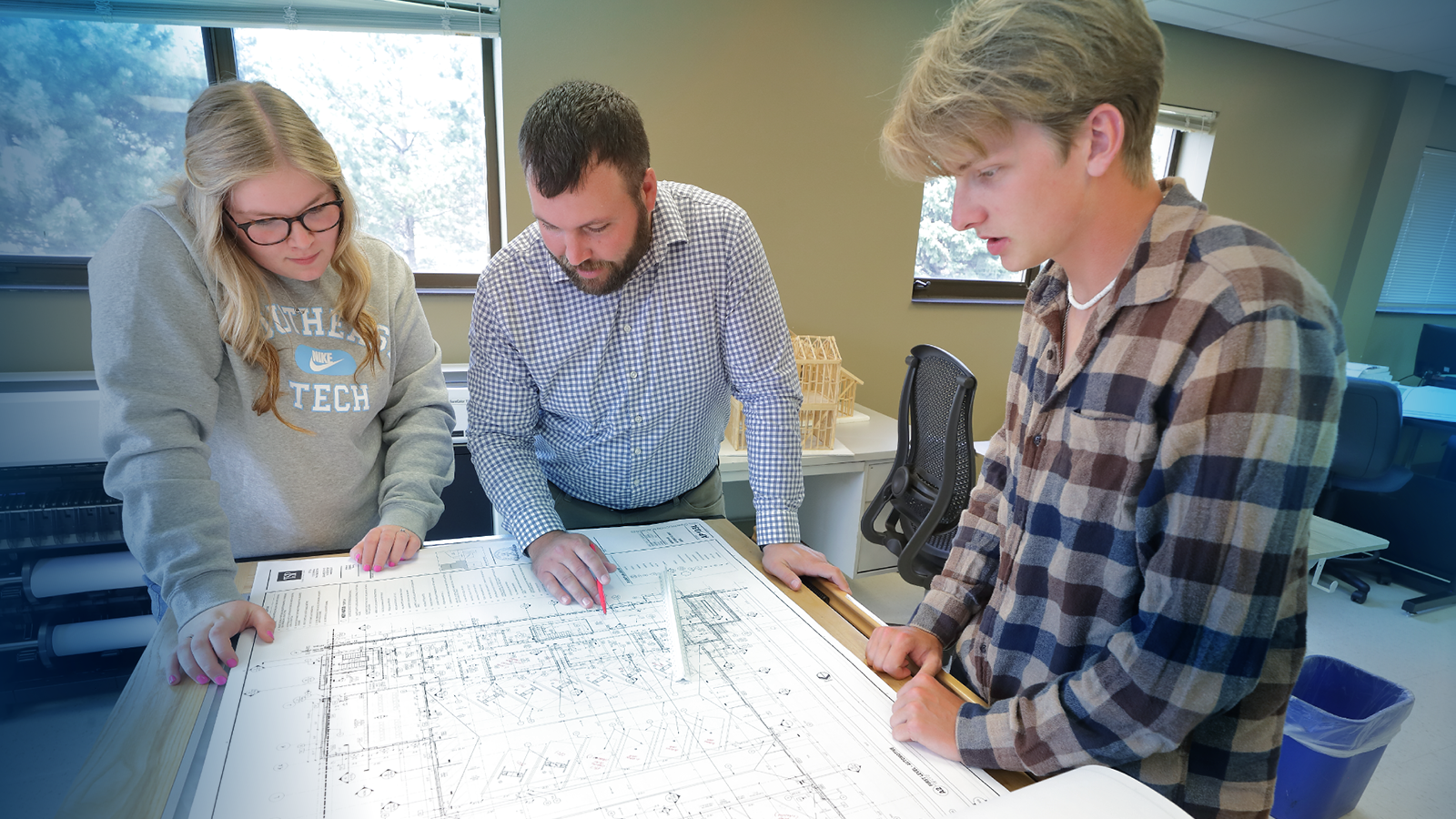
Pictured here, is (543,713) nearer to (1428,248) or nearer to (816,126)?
(816,126)

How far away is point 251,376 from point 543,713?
0.73m

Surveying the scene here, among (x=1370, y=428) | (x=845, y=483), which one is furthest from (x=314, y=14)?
(x=1370, y=428)

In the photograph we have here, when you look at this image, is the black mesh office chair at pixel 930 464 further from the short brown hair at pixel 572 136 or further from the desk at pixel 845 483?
the short brown hair at pixel 572 136

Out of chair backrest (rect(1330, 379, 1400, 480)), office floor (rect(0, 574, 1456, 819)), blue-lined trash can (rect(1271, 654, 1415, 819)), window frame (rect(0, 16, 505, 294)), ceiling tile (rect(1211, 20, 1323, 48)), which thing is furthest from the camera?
ceiling tile (rect(1211, 20, 1323, 48))

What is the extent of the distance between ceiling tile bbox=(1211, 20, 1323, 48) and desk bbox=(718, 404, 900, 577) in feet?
8.67

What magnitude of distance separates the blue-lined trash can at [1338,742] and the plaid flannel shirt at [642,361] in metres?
1.47

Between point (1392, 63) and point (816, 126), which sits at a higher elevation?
point (1392, 63)

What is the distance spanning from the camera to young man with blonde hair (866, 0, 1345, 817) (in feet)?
1.98

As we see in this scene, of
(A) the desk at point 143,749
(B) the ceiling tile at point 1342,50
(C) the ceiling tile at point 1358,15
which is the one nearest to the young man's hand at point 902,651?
(A) the desk at point 143,749

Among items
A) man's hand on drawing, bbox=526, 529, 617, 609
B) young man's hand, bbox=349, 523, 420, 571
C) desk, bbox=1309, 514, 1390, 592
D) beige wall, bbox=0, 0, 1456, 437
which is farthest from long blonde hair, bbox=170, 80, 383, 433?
desk, bbox=1309, 514, 1390, 592

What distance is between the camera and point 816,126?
2998 millimetres

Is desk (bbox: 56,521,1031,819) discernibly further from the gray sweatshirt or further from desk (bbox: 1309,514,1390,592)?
desk (bbox: 1309,514,1390,592)

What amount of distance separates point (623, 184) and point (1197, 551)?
2.99ft

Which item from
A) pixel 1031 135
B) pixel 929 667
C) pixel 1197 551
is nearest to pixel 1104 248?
pixel 1031 135
